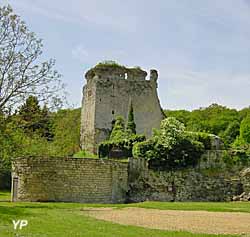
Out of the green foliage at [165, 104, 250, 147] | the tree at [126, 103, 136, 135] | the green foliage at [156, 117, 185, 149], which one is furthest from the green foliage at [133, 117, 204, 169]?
the green foliage at [165, 104, 250, 147]

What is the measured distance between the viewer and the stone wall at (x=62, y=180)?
1143 inches

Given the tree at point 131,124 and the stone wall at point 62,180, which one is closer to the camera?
the stone wall at point 62,180

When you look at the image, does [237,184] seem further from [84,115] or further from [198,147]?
[84,115]

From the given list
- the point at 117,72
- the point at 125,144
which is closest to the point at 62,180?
the point at 125,144

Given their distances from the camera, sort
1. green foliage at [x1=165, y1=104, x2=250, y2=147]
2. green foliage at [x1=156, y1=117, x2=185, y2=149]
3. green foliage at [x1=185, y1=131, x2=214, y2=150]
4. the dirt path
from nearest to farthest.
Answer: the dirt path < green foliage at [x1=156, y1=117, x2=185, y2=149] < green foliage at [x1=185, y1=131, x2=214, y2=150] < green foliage at [x1=165, y1=104, x2=250, y2=147]

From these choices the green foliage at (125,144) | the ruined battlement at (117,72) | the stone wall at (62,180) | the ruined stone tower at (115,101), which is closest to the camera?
the stone wall at (62,180)

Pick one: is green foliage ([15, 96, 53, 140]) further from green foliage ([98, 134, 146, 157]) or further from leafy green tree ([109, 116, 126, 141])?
leafy green tree ([109, 116, 126, 141])

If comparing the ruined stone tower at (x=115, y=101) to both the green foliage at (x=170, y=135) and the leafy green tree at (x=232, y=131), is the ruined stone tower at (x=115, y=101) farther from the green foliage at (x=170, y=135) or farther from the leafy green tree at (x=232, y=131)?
the leafy green tree at (x=232, y=131)

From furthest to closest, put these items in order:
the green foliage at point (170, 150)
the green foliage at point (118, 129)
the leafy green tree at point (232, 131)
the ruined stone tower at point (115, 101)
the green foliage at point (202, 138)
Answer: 1. the leafy green tree at point (232, 131)
2. the ruined stone tower at point (115, 101)
3. the green foliage at point (118, 129)
4. the green foliage at point (202, 138)
5. the green foliage at point (170, 150)

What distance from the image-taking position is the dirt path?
16.0 metres

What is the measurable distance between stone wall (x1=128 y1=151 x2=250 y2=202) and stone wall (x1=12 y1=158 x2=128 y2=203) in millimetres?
2935

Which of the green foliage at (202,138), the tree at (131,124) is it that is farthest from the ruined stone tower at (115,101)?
the green foliage at (202,138)

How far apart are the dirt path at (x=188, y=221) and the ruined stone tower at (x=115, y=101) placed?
2607 centimetres

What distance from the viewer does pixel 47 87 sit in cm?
2591
